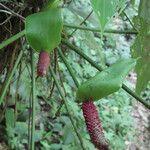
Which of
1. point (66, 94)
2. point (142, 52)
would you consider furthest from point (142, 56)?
point (66, 94)

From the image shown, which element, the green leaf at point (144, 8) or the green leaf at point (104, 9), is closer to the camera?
the green leaf at point (104, 9)

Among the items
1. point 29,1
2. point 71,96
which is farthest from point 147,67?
point 71,96

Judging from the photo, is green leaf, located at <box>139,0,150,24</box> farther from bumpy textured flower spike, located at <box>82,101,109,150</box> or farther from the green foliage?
bumpy textured flower spike, located at <box>82,101,109,150</box>

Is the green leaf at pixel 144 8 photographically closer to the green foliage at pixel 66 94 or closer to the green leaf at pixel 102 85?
the green foliage at pixel 66 94

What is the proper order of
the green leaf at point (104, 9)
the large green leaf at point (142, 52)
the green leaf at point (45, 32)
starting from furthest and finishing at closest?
the large green leaf at point (142, 52), the green leaf at point (45, 32), the green leaf at point (104, 9)

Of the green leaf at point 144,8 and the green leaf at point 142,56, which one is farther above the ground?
the green leaf at point 144,8

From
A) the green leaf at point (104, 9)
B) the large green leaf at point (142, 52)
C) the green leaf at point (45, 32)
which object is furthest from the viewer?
the large green leaf at point (142, 52)

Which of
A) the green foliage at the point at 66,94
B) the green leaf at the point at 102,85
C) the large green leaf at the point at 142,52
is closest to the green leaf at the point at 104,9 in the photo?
the green foliage at the point at 66,94
